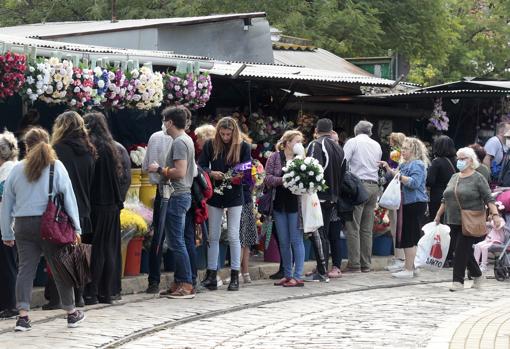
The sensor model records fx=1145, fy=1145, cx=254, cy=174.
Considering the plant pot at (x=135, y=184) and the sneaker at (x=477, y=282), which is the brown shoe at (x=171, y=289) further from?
the sneaker at (x=477, y=282)

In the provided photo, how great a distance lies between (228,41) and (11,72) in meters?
10.6

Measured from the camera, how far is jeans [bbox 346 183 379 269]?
1566cm

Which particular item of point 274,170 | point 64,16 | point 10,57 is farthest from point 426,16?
point 10,57

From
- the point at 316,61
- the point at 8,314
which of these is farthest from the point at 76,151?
the point at 316,61

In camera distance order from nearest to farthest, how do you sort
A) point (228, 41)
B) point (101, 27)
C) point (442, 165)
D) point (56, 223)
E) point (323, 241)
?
point (56, 223) → point (323, 241) → point (442, 165) → point (101, 27) → point (228, 41)

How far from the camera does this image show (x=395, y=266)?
53.6 ft

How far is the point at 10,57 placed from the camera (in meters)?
12.0

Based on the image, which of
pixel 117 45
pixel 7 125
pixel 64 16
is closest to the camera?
pixel 7 125

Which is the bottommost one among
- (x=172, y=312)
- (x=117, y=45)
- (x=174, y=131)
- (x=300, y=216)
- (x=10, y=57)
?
(x=172, y=312)

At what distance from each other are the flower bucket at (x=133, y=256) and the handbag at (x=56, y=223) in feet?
10.0

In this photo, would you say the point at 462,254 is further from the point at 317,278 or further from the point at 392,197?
the point at 317,278

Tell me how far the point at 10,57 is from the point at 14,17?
24013 mm

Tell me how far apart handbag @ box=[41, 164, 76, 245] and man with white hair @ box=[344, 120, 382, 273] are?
6313 mm

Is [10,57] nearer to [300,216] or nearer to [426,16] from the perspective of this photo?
[300,216]
